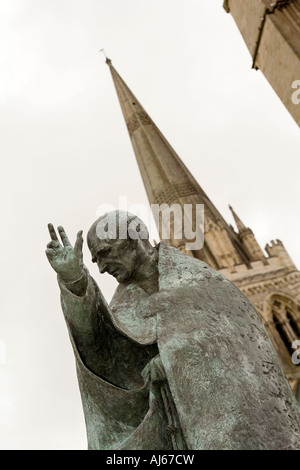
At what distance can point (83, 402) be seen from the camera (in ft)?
8.89

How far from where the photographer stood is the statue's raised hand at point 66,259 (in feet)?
8.48

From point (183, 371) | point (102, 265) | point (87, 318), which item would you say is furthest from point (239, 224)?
point (183, 371)

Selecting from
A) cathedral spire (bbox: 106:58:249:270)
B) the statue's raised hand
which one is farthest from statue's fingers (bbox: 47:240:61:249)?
cathedral spire (bbox: 106:58:249:270)

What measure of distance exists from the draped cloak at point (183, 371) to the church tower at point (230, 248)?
2600cm

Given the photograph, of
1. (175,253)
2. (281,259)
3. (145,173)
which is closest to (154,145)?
(145,173)

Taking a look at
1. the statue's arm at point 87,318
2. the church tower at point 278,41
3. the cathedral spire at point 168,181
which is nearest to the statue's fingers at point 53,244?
the statue's arm at point 87,318

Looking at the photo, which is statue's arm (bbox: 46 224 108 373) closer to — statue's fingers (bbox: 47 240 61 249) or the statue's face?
statue's fingers (bbox: 47 240 61 249)

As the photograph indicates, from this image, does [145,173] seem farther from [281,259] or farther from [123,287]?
[123,287]

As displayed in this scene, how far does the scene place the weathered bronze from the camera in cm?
227

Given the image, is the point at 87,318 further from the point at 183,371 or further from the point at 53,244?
the point at 183,371

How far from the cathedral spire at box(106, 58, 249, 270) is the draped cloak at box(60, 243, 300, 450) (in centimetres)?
3098

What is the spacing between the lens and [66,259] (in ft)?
8.51

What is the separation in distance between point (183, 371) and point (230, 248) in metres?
32.8

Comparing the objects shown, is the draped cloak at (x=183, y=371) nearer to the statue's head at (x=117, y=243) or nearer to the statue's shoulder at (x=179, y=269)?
the statue's shoulder at (x=179, y=269)
